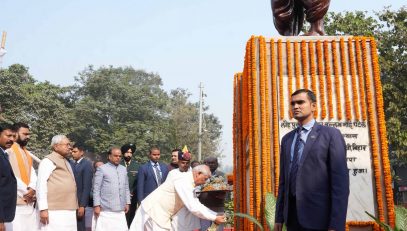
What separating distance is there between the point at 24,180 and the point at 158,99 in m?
44.8

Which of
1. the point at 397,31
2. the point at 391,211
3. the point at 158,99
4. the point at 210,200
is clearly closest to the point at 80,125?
the point at 158,99

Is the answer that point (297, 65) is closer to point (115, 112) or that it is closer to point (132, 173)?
point (132, 173)

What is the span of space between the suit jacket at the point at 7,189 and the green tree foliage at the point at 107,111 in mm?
32030

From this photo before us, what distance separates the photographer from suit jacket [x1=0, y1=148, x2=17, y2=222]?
458cm

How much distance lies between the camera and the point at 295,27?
635 centimetres

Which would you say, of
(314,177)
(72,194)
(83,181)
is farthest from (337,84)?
(83,181)

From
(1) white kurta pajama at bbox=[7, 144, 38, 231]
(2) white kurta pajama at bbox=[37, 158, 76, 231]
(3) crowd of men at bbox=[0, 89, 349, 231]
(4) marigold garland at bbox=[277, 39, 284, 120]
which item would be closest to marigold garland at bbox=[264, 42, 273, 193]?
(4) marigold garland at bbox=[277, 39, 284, 120]

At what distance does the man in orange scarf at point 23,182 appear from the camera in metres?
5.52

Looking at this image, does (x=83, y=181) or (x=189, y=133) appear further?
(x=189, y=133)

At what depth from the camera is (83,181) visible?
740 centimetres

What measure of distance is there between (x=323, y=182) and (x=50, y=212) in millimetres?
3642

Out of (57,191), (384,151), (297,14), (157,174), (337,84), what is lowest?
(57,191)

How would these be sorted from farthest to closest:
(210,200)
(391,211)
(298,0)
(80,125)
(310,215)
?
(80,125) → (210,200) → (298,0) → (391,211) → (310,215)

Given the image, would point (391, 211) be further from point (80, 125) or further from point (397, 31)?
point (80, 125)
